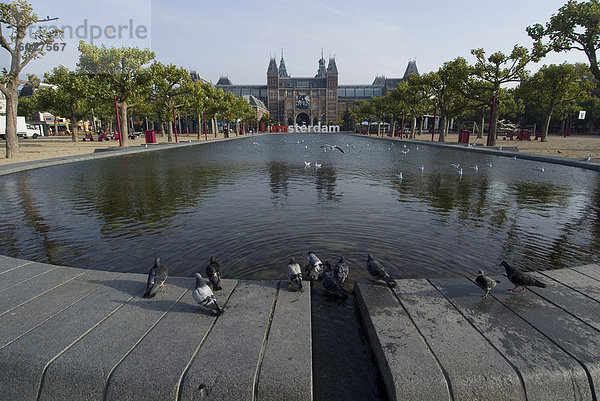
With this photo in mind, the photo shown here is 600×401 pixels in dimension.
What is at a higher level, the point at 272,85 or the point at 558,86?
the point at 272,85

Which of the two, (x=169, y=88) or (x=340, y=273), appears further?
(x=169, y=88)

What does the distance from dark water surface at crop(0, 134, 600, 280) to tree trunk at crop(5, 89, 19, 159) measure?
30.7ft

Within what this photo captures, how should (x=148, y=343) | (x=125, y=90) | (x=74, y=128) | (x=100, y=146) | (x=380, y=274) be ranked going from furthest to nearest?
(x=74, y=128), (x=100, y=146), (x=125, y=90), (x=380, y=274), (x=148, y=343)

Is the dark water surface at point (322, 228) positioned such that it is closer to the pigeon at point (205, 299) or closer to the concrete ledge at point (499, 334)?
the concrete ledge at point (499, 334)

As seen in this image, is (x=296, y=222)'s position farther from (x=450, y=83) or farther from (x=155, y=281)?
(x=450, y=83)

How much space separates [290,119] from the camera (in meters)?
161

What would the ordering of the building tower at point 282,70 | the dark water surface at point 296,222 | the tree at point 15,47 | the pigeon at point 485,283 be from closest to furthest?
the pigeon at point 485,283 < the dark water surface at point 296,222 < the tree at point 15,47 < the building tower at point 282,70

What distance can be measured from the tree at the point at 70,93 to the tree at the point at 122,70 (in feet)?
4.77

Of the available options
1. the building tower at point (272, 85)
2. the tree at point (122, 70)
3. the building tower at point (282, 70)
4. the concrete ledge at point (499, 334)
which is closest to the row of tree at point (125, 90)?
the tree at point (122, 70)

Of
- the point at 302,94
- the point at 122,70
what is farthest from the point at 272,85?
the point at 122,70

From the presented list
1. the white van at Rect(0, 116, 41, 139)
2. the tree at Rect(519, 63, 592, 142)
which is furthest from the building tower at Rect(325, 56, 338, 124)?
the tree at Rect(519, 63, 592, 142)

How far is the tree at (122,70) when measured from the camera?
33.2 metres

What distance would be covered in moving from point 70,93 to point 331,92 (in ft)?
435

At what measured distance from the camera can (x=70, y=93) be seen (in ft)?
114
